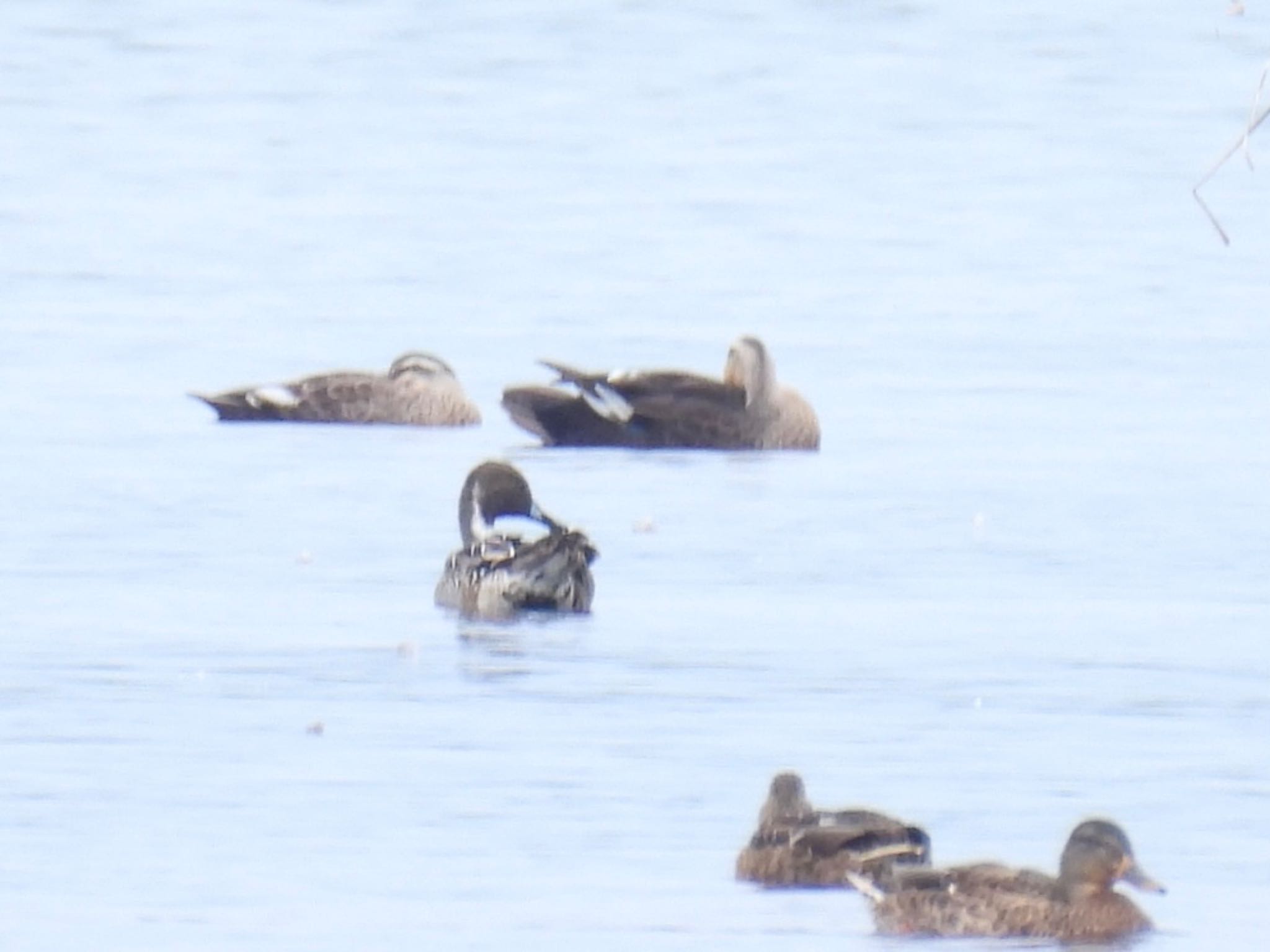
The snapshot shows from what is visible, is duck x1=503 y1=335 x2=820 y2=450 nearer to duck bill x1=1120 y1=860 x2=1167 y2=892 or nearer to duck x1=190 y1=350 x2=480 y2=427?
duck x1=190 y1=350 x2=480 y2=427

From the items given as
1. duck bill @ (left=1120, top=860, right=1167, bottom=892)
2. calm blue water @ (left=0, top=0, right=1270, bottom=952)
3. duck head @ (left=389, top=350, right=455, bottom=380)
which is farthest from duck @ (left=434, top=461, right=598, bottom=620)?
duck head @ (left=389, top=350, right=455, bottom=380)

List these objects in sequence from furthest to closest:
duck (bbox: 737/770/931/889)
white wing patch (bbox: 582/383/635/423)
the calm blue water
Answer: white wing patch (bbox: 582/383/635/423) < the calm blue water < duck (bbox: 737/770/931/889)

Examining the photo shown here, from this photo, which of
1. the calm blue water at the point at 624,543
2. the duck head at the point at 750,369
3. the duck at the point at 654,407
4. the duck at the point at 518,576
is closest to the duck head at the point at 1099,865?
the calm blue water at the point at 624,543

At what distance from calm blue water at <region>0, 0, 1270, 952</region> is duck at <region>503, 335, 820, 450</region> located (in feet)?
1.33

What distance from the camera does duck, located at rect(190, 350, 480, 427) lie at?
17.9 m

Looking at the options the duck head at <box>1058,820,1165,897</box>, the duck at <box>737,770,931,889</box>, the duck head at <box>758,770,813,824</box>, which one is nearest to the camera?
the duck head at <box>1058,820,1165,897</box>

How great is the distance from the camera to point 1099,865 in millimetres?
8180

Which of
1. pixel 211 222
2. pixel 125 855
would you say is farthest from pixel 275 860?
pixel 211 222

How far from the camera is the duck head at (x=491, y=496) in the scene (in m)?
13.6

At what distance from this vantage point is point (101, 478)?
15336 mm

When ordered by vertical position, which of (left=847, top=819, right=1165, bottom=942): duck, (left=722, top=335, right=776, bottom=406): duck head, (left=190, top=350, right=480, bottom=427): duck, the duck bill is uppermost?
the duck bill

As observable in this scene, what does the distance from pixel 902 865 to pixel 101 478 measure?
292 inches

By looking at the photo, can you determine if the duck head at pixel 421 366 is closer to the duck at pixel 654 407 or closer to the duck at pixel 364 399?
the duck at pixel 364 399

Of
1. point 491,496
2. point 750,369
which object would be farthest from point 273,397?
point 491,496
